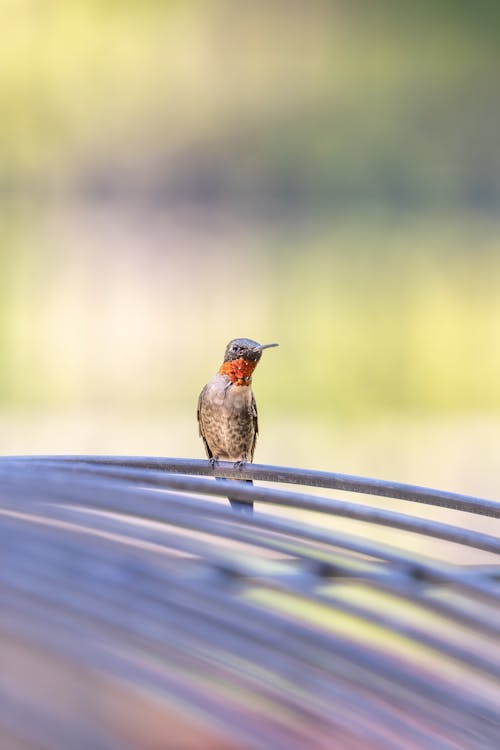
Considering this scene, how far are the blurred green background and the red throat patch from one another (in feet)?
4.45

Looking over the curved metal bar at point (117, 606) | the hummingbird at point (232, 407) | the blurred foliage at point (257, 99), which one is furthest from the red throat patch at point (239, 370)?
the blurred foliage at point (257, 99)

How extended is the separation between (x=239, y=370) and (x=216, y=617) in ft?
3.16

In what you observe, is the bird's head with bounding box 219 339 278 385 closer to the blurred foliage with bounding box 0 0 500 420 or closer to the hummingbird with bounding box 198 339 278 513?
the hummingbird with bounding box 198 339 278 513

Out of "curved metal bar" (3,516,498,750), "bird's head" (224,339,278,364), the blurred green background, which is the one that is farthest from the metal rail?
the blurred green background

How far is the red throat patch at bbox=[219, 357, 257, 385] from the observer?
1.64m

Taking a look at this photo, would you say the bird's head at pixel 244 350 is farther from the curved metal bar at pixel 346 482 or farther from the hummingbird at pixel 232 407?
the curved metal bar at pixel 346 482

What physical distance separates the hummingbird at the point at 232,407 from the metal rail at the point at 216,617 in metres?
0.69

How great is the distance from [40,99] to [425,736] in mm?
2748

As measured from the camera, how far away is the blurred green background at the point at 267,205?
3014mm

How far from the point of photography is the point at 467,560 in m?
2.91

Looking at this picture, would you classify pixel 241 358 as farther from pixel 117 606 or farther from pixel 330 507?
pixel 117 606

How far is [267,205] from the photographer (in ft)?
10.3

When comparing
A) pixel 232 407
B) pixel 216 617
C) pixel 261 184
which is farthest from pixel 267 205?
pixel 216 617

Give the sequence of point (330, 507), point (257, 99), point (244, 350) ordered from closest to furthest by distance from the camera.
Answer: point (330, 507) → point (244, 350) → point (257, 99)
